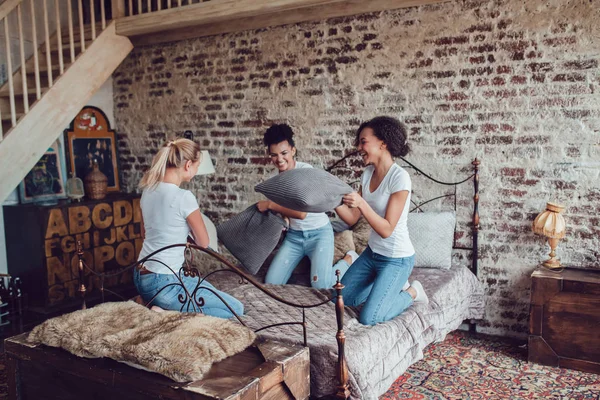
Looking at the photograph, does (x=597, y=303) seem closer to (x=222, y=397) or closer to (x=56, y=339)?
(x=222, y=397)

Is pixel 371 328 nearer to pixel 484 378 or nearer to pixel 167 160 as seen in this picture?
pixel 484 378

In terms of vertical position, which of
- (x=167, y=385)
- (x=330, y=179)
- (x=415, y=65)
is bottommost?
(x=167, y=385)

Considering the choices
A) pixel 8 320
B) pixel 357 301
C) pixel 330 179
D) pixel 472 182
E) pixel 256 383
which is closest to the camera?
pixel 256 383

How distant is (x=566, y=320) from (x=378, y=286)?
5.12ft

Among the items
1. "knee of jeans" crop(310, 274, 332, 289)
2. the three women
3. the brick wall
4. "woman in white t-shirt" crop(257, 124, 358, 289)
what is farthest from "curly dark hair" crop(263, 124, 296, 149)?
"knee of jeans" crop(310, 274, 332, 289)

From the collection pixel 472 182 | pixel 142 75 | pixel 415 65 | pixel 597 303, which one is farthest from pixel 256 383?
pixel 142 75

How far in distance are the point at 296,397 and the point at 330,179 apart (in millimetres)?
1363

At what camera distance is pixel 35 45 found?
17.3 feet

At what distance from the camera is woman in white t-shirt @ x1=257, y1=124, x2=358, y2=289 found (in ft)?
14.5

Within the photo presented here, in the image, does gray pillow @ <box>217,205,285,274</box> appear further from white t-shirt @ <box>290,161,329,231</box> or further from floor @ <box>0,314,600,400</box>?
floor @ <box>0,314,600,400</box>

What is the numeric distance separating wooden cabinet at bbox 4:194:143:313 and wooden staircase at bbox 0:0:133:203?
600mm

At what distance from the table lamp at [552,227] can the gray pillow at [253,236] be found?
2.07 m

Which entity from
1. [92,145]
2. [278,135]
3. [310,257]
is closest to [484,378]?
[310,257]

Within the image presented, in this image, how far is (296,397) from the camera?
2.74m
